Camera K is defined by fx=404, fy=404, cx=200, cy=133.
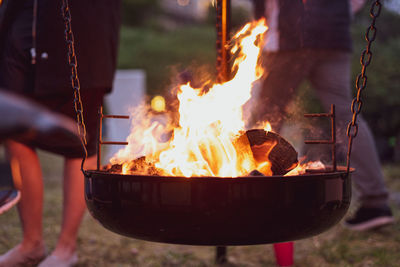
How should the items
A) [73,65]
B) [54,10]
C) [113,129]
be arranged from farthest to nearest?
[113,129] → [54,10] → [73,65]

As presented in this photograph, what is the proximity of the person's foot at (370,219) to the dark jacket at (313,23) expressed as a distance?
0.87m

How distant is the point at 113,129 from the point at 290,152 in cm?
429

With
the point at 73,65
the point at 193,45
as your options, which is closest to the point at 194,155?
the point at 73,65

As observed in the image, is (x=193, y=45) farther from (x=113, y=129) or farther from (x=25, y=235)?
(x=25, y=235)

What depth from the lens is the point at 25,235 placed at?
173cm

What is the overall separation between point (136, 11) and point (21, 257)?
18639 mm

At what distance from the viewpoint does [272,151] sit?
4.19 ft

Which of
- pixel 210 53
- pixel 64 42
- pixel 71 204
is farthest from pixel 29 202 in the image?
pixel 210 53

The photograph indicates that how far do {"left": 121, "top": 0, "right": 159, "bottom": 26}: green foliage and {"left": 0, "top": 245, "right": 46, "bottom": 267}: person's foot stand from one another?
18.0m

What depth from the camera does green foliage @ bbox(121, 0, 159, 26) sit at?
1873 cm

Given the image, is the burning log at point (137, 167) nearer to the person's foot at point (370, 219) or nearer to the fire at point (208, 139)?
the fire at point (208, 139)

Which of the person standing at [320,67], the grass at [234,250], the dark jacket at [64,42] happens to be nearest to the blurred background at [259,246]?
the grass at [234,250]

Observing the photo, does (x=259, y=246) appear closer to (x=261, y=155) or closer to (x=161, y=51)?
Answer: (x=261, y=155)

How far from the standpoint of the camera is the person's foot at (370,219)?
2141mm
